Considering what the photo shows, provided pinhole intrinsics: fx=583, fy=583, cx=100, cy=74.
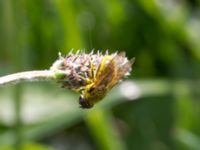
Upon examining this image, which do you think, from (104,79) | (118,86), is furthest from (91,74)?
(118,86)

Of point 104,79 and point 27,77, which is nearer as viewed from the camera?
point 27,77

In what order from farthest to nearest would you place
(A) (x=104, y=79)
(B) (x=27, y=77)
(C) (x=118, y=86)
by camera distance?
(C) (x=118, y=86) → (A) (x=104, y=79) → (B) (x=27, y=77)

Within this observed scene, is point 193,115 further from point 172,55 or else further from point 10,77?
point 10,77

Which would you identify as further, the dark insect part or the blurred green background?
the blurred green background

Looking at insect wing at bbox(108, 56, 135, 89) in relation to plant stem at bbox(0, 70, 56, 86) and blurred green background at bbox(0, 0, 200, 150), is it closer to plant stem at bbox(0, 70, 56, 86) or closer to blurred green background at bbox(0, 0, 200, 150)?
plant stem at bbox(0, 70, 56, 86)

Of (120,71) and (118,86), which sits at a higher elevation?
(118,86)

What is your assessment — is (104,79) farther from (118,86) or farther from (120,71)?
(118,86)

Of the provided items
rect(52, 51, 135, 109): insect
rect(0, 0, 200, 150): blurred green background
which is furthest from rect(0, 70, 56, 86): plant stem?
rect(0, 0, 200, 150): blurred green background
